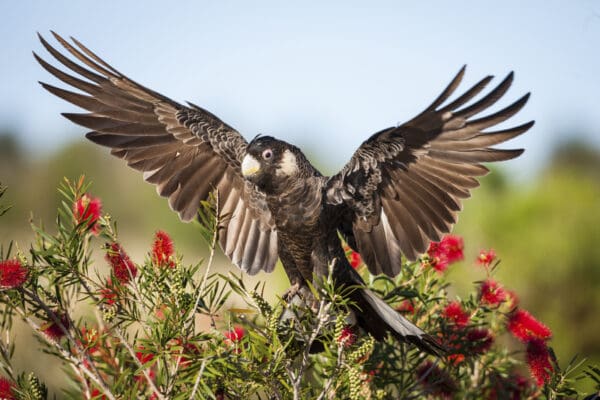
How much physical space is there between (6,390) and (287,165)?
1.77 metres

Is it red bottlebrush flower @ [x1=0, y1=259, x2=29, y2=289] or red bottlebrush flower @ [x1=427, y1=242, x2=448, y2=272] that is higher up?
red bottlebrush flower @ [x1=0, y1=259, x2=29, y2=289]

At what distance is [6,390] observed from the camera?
1.96 metres

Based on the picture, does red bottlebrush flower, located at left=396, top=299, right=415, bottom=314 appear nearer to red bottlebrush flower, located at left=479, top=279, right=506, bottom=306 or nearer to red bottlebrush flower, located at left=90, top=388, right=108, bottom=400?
red bottlebrush flower, located at left=479, top=279, right=506, bottom=306

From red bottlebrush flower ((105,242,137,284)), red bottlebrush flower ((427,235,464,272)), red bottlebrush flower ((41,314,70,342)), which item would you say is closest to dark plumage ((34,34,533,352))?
red bottlebrush flower ((427,235,464,272))

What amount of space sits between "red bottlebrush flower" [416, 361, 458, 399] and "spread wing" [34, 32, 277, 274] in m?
1.38

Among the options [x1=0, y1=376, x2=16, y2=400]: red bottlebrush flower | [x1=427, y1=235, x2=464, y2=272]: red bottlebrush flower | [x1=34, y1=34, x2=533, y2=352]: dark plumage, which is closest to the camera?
[x1=0, y1=376, x2=16, y2=400]: red bottlebrush flower

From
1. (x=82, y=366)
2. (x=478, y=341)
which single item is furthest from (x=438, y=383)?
(x=82, y=366)

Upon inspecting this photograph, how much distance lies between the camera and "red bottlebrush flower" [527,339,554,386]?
2264mm

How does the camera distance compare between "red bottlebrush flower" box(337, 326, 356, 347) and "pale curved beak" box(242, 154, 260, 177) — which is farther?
"pale curved beak" box(242, 154, 260, 177)

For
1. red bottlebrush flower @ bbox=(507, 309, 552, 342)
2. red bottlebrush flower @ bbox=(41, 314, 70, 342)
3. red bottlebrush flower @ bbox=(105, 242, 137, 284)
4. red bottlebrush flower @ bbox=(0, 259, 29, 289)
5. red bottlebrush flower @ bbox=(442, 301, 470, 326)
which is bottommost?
red bottlebrush flower @ bbox=(507, 309, 552, 342)

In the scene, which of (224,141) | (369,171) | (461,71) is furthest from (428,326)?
(224,141)

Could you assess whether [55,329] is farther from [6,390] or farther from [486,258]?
[486,258]

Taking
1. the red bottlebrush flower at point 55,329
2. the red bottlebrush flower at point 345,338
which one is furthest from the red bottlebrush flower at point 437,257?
the red bottlebrush flower at point 55,329

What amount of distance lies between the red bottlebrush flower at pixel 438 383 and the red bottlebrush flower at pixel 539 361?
0.35m
